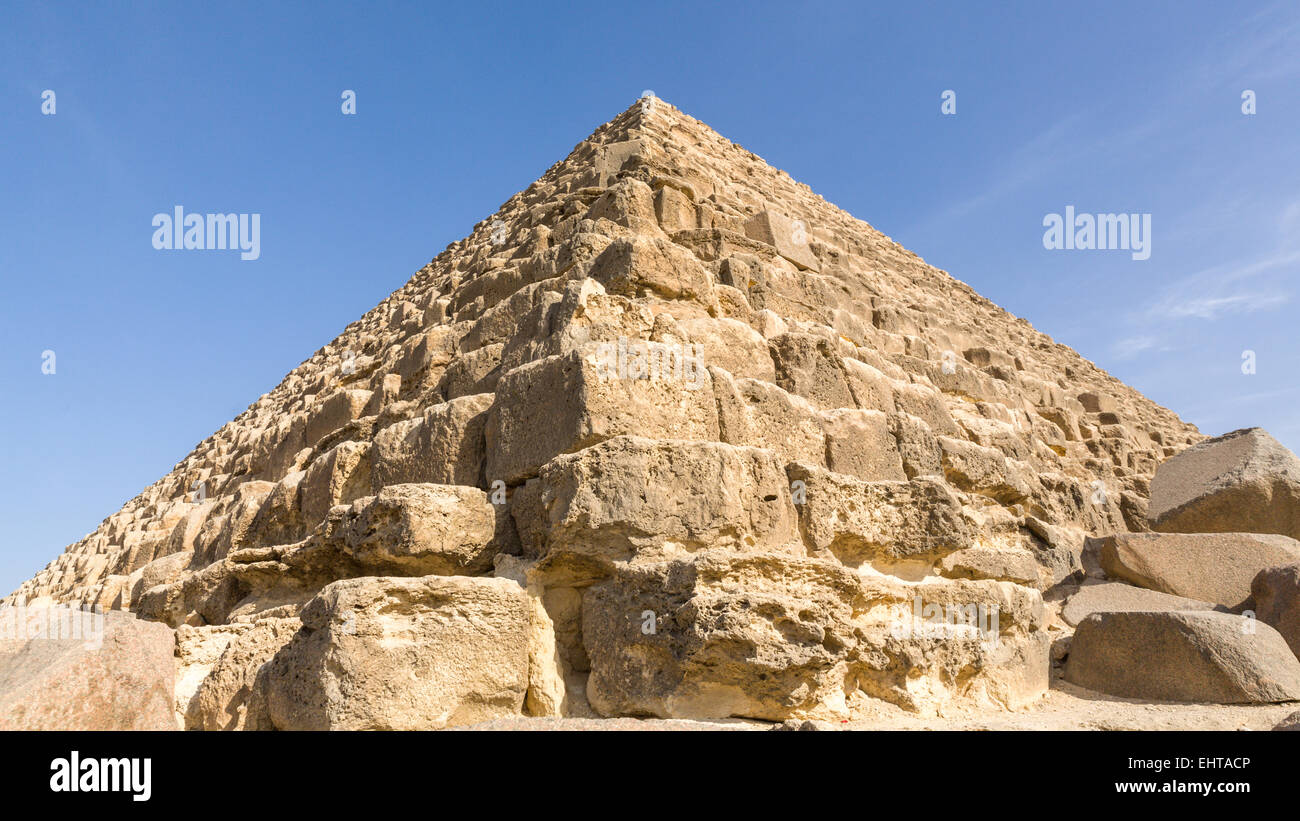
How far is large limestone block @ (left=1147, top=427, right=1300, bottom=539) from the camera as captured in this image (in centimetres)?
632

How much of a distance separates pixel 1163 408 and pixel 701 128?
1393cm

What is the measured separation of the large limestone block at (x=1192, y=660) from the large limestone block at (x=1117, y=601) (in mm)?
942

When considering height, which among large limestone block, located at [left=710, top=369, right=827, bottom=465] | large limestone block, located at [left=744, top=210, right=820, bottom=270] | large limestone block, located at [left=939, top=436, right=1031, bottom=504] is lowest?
large limestone block, located at [left=939, top=436, right=1031, bottom=504]

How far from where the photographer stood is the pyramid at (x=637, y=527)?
3.28 meters

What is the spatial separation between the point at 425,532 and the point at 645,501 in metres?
1.09

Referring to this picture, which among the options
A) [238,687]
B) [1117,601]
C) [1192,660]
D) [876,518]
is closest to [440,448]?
[238,687]

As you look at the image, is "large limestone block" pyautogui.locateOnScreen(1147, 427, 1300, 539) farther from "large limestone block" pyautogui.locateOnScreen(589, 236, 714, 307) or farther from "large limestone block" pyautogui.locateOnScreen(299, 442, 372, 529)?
"large limestone block" pyautogui.locateOnScreen(299, 442, 372, 529)

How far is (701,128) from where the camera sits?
13719 millimetres

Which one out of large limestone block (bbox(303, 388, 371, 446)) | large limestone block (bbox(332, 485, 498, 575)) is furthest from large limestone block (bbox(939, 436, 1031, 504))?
large limestone block (bbox(303, 388, 371, 446))

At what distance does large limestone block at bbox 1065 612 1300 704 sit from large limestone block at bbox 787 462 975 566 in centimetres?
105

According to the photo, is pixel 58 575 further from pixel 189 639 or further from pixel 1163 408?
pixel 1163 408

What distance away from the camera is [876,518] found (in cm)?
439
